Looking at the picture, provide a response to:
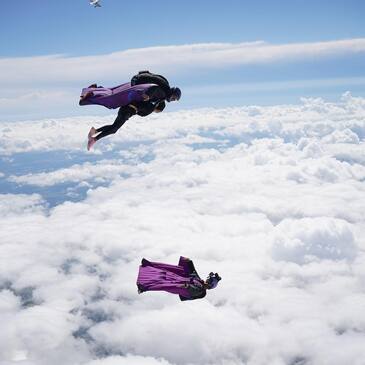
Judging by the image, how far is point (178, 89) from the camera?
30.6ft

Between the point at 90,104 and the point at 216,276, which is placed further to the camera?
the point at 216,276

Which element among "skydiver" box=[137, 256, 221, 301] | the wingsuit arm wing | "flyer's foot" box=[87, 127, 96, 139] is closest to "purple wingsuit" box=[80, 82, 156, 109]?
"flyer's foot" box=[87, 127, 96, 139]

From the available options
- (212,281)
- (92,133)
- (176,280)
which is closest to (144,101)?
(92,133)

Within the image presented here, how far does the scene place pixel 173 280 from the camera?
11.8 metres

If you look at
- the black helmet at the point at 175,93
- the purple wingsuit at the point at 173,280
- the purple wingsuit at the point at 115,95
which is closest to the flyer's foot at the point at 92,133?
the purple wingsuit at the point at 115,95

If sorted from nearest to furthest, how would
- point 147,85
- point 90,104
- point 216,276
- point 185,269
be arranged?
point 147,85
point 90,104
point 216,276
point 185,269

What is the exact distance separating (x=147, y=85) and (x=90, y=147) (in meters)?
2.09

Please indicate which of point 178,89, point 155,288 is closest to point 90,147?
point 178,89

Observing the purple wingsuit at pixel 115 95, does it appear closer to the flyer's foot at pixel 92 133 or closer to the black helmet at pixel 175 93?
the black helmet at pixel 175 93

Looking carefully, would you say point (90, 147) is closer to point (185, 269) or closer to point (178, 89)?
point (178, 89)

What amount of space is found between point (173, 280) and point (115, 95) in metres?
6.20

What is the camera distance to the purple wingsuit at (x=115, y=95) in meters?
8.80

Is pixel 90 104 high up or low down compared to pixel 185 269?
up

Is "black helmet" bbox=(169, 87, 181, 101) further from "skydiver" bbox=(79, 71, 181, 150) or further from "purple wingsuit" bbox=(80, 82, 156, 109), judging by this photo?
"purple wingsuit" bbox=(80, 82, 156, 109)
